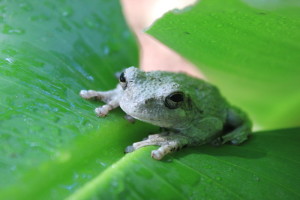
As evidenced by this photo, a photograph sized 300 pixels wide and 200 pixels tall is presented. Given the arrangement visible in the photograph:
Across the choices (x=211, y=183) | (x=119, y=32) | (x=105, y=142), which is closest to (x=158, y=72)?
(x=119, y=32)

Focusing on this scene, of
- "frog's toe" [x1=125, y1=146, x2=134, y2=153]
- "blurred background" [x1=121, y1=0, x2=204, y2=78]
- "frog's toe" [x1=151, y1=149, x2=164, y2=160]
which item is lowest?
"blurred background" [x1=121, y1=0, x2=204, y2=78]

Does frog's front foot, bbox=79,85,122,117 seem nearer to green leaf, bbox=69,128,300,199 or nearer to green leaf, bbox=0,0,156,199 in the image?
green leaf, bbox=0,0,156,199

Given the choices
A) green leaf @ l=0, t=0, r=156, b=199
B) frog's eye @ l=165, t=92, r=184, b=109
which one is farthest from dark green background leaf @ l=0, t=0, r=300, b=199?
frog's eye @ l=165, t=92, r=184, b=109

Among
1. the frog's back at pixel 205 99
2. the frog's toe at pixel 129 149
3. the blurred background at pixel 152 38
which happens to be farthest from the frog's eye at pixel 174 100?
the blurred background at pixel 152 38

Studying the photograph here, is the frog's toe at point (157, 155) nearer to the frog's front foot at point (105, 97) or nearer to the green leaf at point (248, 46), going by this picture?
the frog's front foot at point (105, 97)

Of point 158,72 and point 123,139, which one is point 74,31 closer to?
point 158,72

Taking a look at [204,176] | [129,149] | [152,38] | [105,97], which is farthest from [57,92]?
[152,38]
